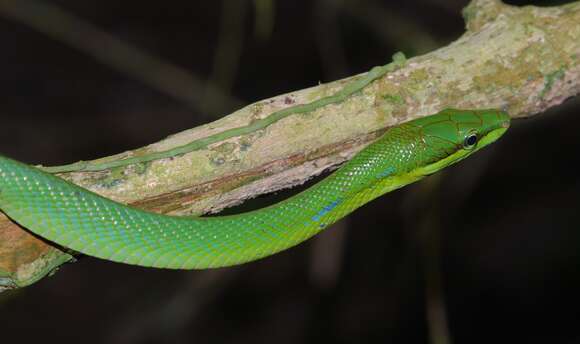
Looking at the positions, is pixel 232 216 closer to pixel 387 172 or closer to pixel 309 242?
pixel 387 172

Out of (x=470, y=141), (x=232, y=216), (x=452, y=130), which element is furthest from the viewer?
(x=470, y=141)

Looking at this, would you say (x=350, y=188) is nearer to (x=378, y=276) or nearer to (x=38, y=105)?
(x=378, y=276)

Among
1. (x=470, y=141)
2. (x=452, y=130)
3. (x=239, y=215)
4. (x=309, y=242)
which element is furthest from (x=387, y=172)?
(x=309, y=242)

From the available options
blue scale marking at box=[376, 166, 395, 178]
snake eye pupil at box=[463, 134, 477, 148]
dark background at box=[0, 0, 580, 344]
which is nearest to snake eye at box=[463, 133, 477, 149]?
snake eye pupil at box=[463, 134, 477, 148]

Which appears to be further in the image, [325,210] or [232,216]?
[325,210]

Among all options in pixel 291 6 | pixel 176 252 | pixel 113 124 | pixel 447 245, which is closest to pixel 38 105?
pixel 113 124

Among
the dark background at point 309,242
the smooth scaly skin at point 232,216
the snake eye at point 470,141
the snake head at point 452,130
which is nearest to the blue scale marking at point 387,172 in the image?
the smooth scaly skin at point 232,216
